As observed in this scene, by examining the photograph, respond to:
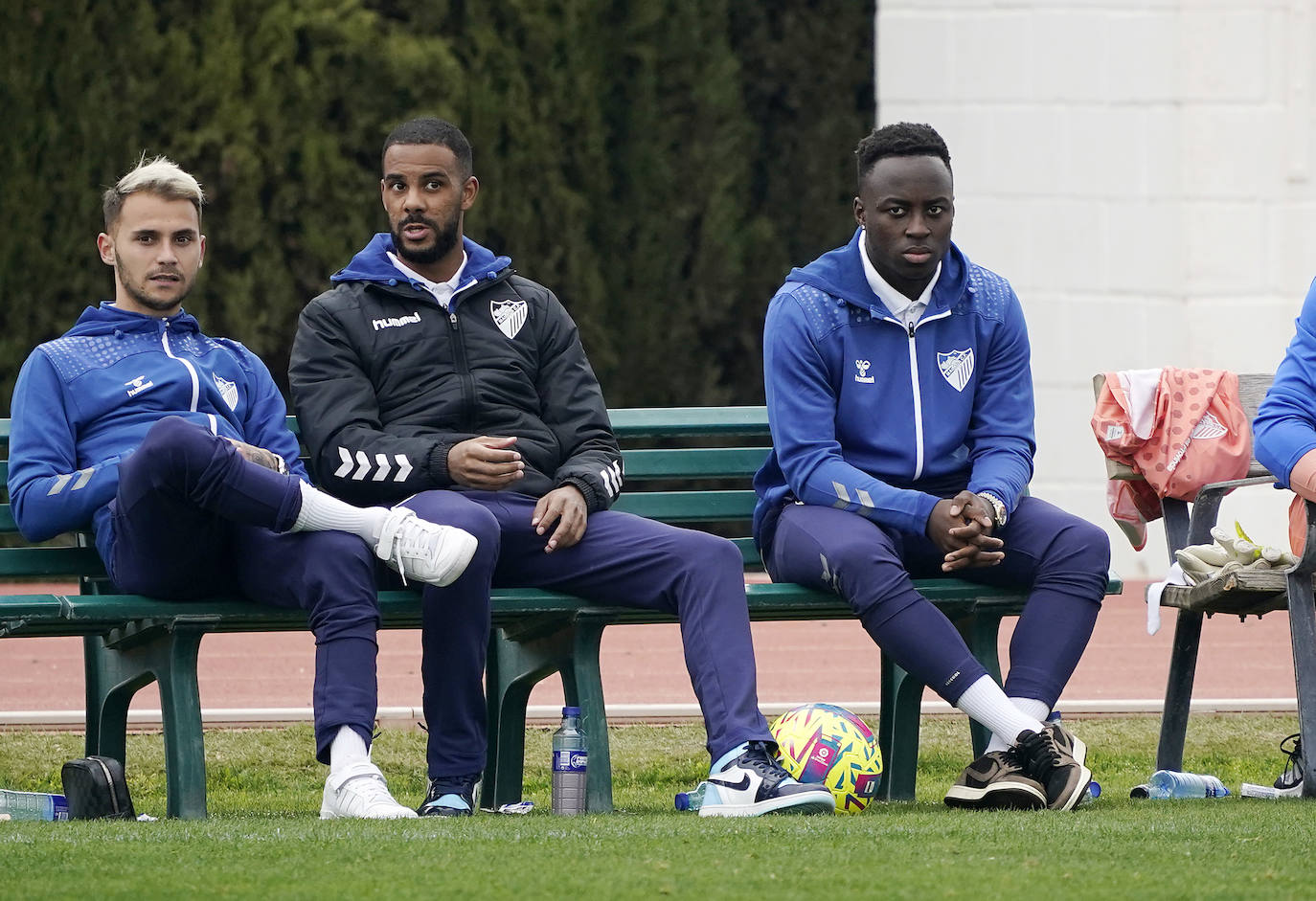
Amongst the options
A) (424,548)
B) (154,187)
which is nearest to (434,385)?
(424,548)

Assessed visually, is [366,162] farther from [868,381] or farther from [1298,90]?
[868,381]

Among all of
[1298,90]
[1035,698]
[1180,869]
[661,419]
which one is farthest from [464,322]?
→ [1298,90]

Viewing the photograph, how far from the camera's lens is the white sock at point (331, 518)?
15.3 ft

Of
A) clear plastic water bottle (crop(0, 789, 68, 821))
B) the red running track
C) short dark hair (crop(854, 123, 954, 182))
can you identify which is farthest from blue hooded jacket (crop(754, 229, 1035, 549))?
the red running track

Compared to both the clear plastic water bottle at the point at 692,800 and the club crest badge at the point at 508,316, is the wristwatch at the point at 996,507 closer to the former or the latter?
the clear plastic water bottle at the point at 692,800

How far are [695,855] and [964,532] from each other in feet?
4.57

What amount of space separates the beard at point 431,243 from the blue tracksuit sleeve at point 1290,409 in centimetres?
202

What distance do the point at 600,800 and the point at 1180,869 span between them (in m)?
1.56

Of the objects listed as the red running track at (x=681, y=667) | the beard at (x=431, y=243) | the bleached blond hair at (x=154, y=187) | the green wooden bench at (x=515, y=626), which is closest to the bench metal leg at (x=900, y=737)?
the green wooden bench at (x=515, y=626)

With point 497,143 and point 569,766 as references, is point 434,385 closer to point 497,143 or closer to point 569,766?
point 569,766

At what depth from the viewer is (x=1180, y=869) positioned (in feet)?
12.0

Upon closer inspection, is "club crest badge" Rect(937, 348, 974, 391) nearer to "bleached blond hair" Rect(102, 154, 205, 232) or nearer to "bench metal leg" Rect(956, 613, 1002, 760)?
→ "bench metal leg" Rect(956, 613, 1002, 760)

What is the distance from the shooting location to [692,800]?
477cm

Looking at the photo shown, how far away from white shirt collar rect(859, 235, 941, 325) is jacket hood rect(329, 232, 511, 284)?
918mm
